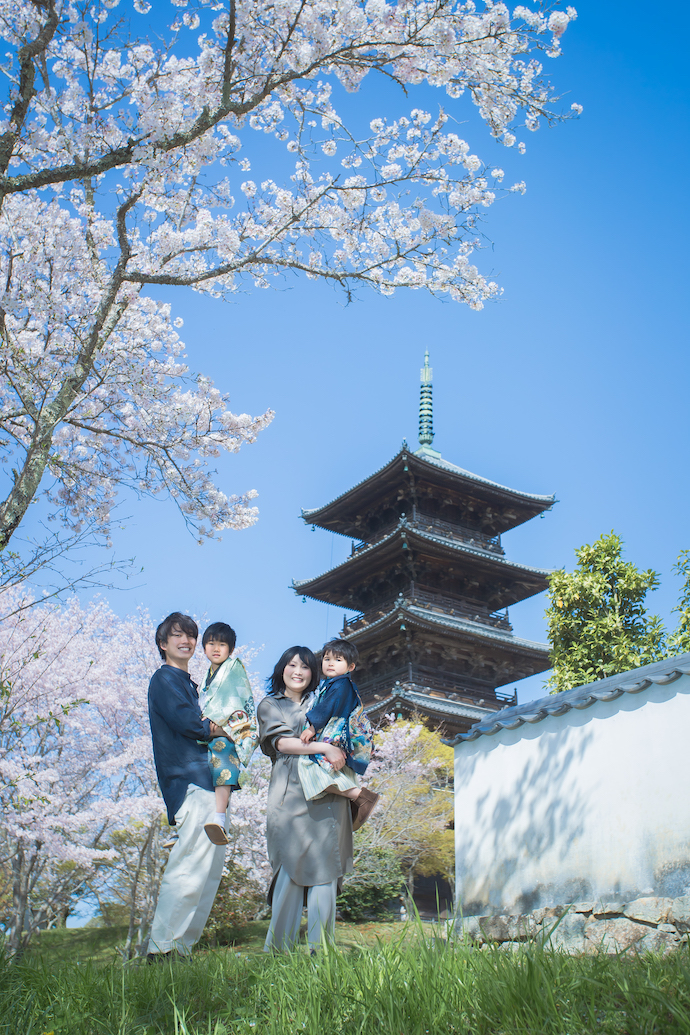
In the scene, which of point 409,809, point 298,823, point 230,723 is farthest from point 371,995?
point 409,809

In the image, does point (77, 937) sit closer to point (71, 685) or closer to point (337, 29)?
point (71, 685)

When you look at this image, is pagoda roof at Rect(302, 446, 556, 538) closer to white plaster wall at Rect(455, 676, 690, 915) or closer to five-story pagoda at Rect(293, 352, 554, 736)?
five-story pagoda at Rect(293, 352, 554, 736)

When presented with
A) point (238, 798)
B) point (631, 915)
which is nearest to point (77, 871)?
point (238, 798)

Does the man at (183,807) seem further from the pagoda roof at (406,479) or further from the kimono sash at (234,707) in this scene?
the pagoda roof at (406,479)

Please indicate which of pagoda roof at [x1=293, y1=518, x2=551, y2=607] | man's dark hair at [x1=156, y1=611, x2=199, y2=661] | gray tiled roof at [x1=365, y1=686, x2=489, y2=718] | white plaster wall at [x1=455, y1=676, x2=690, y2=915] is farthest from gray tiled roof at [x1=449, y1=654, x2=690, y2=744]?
pagoda roof at [x1=293, y1=518, x2=551, y2=607]

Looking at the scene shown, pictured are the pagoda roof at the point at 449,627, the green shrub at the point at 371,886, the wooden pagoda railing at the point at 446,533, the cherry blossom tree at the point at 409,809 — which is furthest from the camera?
the wooden pagoda railing at the point at 446,533

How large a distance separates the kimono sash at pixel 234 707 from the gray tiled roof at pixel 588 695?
3679mm

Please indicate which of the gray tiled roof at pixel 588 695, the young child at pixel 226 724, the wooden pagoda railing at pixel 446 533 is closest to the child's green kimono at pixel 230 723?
the young child at pixel 226 724

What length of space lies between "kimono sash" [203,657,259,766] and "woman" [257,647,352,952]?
0.13m

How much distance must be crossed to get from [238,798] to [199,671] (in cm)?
237

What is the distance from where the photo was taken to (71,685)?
43.7 feet

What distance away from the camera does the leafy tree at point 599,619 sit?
36.9 feet

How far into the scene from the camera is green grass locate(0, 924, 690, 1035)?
5.70 ft

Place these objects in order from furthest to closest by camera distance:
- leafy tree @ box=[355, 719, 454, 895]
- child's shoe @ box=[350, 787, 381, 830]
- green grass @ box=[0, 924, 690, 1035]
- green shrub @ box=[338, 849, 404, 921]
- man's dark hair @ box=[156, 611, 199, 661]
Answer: leafy tree @ box=[355, 719, 454, 895] < green shrub @ box=[338, 849, 404, 921] < man's dark hair @ box=[156, 611, 199, 661] < child's shoe @ box=[350, 787, 381, 830] < green grass @ box=[0, 924, 690, 1035]
